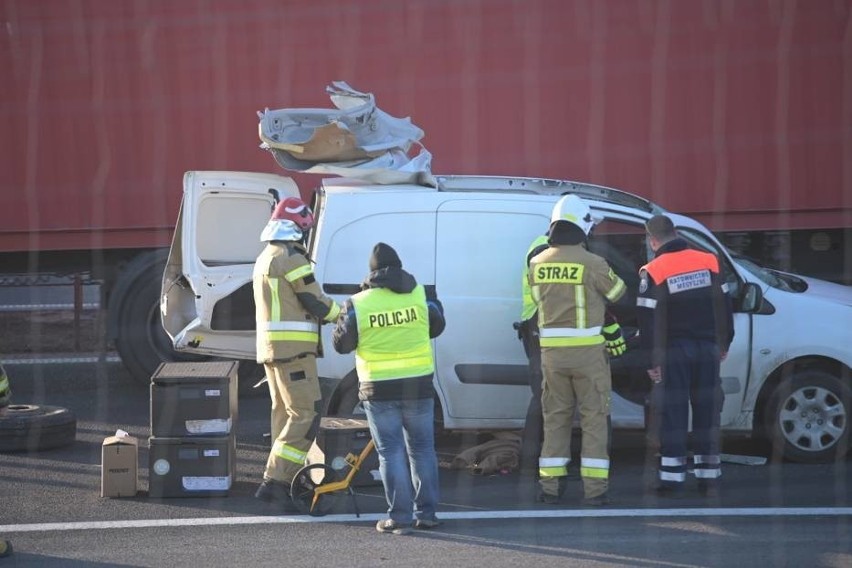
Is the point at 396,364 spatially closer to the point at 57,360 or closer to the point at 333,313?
the point at 333,313

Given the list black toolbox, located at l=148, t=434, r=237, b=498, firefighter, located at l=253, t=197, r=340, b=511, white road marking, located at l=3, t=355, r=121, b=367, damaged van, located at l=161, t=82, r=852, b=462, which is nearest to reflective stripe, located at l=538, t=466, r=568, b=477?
damaged van, located at l=161, t=82, r=852, b=462

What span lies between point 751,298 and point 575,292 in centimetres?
141

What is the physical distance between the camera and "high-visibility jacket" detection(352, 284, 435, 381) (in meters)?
6.98

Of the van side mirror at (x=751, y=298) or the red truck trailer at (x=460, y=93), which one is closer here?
the van side mirror at (x=751, y=298)

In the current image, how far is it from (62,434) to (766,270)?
5022 mm

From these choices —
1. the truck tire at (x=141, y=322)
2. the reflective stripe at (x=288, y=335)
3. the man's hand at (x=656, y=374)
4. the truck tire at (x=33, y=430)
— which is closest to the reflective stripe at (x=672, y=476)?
the man's hand at (x=656, y=374)

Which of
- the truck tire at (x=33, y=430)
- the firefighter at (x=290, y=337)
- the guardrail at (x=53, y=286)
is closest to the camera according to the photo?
the firefighter at (x=290, y=337)

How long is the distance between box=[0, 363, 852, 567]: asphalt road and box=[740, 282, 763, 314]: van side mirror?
104 cm

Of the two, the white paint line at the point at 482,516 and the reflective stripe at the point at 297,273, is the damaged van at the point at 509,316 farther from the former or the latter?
the white paint line at the point at 482,516

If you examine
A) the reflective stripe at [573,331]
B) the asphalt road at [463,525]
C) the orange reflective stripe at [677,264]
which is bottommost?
the asphalt road at [463,525]

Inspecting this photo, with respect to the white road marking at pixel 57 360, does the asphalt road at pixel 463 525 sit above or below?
below

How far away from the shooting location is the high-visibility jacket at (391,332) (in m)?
6.98

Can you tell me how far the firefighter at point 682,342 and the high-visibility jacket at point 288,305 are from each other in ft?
6.23

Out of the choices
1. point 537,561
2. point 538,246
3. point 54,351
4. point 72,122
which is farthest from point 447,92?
point 537,561
